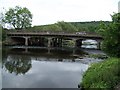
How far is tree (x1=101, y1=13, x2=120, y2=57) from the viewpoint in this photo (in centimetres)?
3603

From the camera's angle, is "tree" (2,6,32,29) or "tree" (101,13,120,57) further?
"tree" (2,6,32,29)

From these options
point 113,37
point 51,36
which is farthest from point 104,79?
point 51,36

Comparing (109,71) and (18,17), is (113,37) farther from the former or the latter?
(18,17)

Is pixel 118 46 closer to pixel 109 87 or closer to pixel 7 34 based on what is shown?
pixel 109 87

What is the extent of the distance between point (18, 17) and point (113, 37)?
82052 mm

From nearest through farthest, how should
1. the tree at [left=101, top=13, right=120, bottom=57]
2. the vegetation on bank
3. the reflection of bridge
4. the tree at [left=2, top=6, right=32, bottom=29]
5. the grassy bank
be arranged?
the grassy bank < the vegetation on bank < the tree at [left=101, top=13, right=120, bottom=57] < the reflection of bridge < the tree at [left=2, top=6, right=32, bottom=29]

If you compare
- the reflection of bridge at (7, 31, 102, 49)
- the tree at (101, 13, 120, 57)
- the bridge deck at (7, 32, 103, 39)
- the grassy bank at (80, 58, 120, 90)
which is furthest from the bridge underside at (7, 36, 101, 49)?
the grassy bank at (80, 58, 120, 90)

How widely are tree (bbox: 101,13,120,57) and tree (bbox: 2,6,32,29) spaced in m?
78.5

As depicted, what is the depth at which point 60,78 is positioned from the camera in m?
36.3

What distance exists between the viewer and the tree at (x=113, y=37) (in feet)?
118

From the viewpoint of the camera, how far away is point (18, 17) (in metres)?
115

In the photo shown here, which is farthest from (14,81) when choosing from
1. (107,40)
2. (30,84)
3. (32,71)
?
(107,40)

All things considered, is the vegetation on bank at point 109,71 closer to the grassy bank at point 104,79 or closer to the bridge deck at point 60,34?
the grassy bank at point 104,79

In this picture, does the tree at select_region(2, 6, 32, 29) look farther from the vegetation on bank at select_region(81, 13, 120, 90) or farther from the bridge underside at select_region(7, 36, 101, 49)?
the vegetation on bank at select_region(81, 13, 120, 90)
